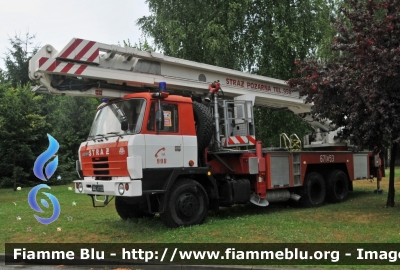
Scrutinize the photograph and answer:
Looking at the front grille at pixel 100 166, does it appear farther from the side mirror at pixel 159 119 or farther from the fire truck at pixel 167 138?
the side mirror at pixel 159 119

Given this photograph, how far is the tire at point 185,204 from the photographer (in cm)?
935

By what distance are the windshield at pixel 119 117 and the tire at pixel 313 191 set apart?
559 centimetres

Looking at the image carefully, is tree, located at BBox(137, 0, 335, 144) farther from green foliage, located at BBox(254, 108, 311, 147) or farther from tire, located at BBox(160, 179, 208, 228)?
tire, located at BBox(160, 179, 208, 228)

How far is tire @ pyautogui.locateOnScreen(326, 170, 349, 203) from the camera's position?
1351cm

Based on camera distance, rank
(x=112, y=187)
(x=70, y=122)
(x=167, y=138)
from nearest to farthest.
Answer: (x=112, y=187)
(x=167, y=138)
(x=70, y=122)

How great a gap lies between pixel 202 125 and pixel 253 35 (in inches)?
508

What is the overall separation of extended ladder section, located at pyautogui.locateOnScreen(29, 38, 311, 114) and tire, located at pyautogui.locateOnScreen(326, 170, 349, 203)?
11.5ft

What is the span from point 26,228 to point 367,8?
9.44 meters

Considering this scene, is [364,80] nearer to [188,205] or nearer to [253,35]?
[188,205]

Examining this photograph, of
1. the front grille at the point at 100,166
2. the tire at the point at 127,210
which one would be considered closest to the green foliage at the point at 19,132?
the tire at the point at 127,210

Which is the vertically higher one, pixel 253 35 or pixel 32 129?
pixel 253 35

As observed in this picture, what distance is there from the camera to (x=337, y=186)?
13.9 metres

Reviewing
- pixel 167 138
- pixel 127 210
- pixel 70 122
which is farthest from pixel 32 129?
pixel 167 138

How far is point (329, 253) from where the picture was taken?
7129 millimetres
